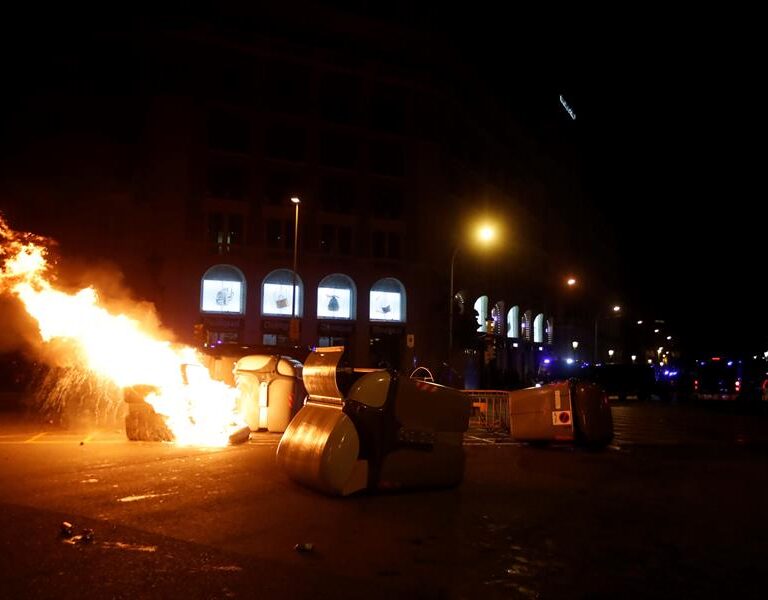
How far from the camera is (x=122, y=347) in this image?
15.3m

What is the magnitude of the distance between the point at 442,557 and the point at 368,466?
292 cm

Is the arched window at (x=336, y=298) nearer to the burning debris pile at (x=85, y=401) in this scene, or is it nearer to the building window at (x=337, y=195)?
the building window at (x=337, y=195)

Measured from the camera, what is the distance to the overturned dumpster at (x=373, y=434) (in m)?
9.02

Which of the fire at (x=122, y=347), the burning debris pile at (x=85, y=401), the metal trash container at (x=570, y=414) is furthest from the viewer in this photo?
the burning debris pile at (x=85, y=401)

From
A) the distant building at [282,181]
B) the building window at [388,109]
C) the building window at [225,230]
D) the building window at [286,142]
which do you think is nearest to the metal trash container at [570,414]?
the distant building at [282,181]

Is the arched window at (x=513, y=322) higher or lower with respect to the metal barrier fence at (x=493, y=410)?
higher

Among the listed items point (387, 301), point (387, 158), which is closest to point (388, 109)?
point (387, 158)

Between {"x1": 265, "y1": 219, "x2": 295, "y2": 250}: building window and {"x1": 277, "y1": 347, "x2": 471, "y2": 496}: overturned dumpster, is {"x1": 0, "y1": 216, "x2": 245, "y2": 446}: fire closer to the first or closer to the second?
{"x1": 277, "y1": 347, "x2": 471, "y2": 496}: overturned dumpster

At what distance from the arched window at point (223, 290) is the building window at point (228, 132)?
7.24m

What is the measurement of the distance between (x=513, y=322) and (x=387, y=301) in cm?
1910

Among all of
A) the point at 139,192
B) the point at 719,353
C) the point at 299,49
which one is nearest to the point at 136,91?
the point at 139,192

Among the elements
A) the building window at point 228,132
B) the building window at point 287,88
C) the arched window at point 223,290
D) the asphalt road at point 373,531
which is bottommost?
the asphalt road at point 373,531

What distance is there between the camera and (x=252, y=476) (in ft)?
34.1

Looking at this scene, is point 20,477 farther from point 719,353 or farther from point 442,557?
point 719,353
